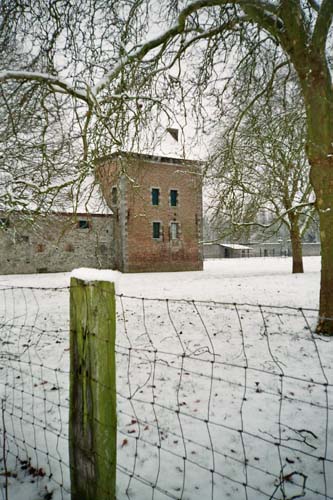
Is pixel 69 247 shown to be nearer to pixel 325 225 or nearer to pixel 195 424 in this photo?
pixel 325 225

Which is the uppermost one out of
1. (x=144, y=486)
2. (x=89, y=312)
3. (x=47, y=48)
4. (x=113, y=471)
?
(x=47, y=48)

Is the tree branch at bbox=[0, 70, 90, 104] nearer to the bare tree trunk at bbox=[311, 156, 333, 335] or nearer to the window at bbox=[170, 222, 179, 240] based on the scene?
the bare tree trunk at bbox=[311, 156, 333, 335]

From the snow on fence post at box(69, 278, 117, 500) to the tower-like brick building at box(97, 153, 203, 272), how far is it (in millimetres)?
23455

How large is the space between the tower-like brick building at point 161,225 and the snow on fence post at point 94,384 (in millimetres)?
23455

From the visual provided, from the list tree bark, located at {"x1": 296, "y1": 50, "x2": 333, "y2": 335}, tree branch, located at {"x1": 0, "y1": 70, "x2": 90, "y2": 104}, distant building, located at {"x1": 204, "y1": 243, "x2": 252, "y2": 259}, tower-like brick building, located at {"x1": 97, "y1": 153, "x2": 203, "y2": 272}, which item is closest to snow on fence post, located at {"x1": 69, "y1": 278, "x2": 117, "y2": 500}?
tree branch, located at {"x1": 0, "y1": 70, "x2": 90, "y2": 104}

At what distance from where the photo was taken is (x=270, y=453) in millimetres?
2781

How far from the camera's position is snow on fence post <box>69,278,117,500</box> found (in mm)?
1885

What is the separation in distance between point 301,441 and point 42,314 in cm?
727

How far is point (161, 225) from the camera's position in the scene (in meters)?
27.4

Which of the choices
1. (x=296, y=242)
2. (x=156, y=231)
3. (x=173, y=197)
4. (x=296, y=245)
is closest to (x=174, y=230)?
(x=156, y=231)

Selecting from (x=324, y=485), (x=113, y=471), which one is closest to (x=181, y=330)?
(x=324, y=485)

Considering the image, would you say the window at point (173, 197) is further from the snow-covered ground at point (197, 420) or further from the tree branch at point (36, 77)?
the tree branch at point (36, 77)

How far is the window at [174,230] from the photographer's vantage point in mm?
27844

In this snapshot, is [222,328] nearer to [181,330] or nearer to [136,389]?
[181,330]
